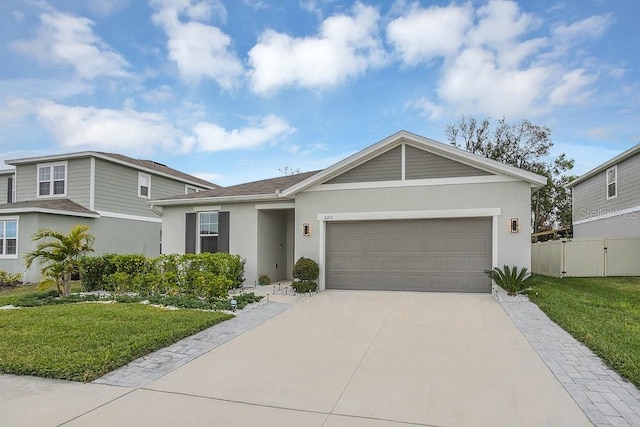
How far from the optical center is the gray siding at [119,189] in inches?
690

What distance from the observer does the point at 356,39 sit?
1261cm

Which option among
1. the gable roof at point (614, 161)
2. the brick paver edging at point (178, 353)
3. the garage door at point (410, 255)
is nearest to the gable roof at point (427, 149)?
the garage door at point (410, 255)

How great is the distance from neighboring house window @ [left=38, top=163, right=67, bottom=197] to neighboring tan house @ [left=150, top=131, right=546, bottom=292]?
34.5 feet

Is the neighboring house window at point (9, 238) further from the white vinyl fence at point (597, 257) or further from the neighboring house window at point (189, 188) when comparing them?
the white vinyl fence at point (597, 257)

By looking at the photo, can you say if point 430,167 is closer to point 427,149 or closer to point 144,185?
point 427,149

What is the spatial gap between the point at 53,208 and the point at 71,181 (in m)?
2.44

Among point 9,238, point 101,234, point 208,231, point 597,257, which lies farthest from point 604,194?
point 9,238

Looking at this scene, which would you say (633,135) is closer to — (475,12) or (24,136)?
(475,12)

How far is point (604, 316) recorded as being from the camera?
7.35m

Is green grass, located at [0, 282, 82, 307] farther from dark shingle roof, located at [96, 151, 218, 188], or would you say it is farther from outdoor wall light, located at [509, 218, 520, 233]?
outdoor wall light, located at [509, 218, 520, 233]

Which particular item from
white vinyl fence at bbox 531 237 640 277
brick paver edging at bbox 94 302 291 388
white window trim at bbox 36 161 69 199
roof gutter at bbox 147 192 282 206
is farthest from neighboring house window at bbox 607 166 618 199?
white window trim at bbox 36 161 69 199

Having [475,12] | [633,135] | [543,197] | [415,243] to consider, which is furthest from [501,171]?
[543,197]

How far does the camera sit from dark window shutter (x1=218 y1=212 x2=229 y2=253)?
43.2 feet

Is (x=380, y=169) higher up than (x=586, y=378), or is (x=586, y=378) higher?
(x=380, y=169)
